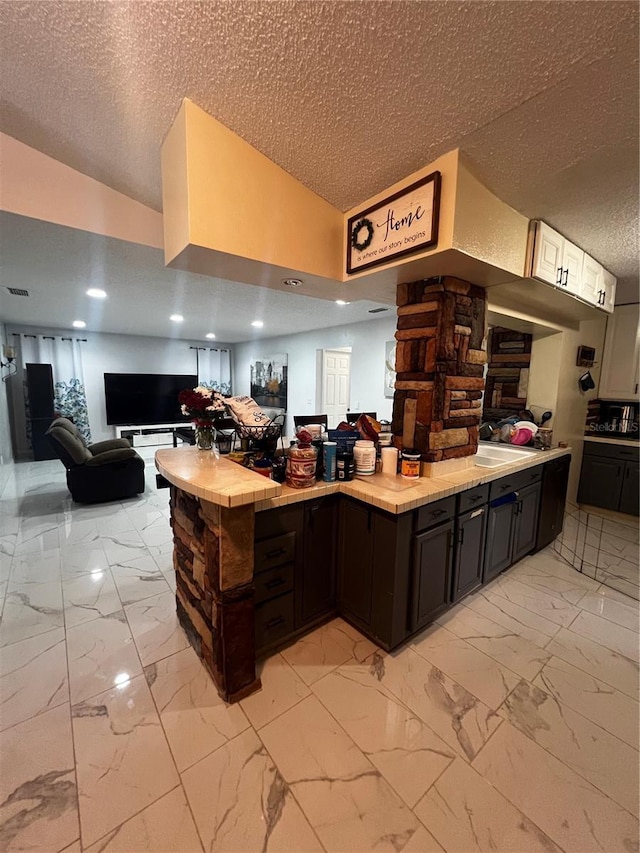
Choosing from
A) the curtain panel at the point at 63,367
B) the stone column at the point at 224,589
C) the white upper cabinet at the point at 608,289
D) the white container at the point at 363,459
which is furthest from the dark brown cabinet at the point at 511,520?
the curtain panel at the point at 63,367

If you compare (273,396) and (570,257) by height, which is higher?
(570,257)

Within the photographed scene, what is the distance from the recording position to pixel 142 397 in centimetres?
707

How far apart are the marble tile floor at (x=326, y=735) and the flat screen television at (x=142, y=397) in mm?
5096

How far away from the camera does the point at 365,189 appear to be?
1.74 meters

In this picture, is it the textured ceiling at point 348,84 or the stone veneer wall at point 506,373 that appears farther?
the stone veneer wall at point 506,373

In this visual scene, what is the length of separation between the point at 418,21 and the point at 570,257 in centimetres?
194

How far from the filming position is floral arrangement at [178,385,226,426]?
188 cm

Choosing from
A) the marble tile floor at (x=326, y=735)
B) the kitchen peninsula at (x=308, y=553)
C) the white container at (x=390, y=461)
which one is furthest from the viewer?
the white container at (x=390, y=461)

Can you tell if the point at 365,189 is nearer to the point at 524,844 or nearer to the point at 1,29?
the point at 1,29

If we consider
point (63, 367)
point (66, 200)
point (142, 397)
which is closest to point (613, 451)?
point (66, 200)

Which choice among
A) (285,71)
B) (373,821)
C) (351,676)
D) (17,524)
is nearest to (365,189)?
(285,71)

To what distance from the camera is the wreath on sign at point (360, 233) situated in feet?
5.97

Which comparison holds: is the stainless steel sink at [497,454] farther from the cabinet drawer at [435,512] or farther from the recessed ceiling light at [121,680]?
the recessed ceiling light at [121,680]

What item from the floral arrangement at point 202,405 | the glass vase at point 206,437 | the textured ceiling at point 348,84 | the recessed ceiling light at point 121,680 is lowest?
the recessed ceiling light at point 121,680
